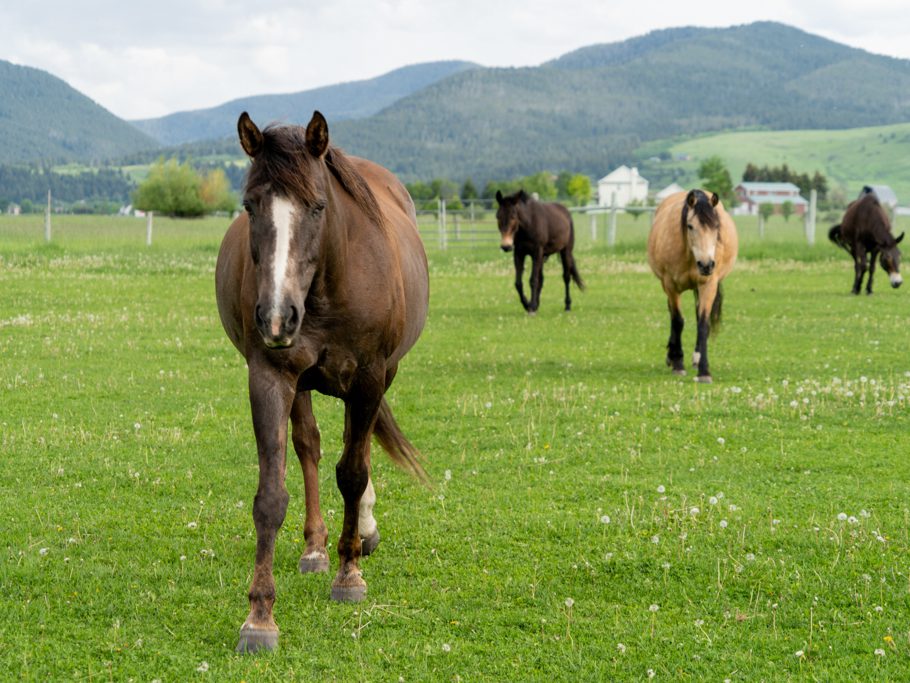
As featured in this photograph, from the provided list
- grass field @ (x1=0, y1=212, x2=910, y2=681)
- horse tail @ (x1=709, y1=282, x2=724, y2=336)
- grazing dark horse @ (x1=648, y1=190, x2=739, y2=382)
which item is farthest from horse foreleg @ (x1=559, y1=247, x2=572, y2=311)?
horse tail @ (x1=709, y1=282, x2=724, y2=336)

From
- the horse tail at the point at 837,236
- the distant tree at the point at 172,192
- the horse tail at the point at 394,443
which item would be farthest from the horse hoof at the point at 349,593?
the distant tree at the point at 172,192

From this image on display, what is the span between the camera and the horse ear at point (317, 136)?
4.70 metres

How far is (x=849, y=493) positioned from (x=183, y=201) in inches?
3720

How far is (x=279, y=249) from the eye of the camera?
14.4ft

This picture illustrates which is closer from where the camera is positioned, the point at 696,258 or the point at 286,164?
the point at 286,164

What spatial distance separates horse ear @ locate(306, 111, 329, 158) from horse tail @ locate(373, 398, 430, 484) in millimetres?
2335

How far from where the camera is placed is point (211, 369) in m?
12.8

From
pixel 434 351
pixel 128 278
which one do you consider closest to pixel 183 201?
pixel 128 278

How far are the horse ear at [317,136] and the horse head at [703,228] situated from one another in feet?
26.3

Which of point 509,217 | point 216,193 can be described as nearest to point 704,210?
point 509,217

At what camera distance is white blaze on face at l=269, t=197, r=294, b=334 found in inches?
167

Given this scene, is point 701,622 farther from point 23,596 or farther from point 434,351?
point 434,351

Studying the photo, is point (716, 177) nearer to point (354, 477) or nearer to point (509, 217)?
point (509, 217)

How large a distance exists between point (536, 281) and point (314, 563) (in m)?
14.7
